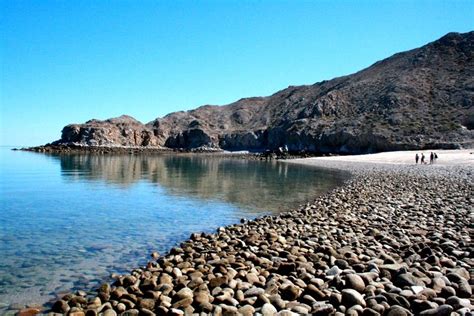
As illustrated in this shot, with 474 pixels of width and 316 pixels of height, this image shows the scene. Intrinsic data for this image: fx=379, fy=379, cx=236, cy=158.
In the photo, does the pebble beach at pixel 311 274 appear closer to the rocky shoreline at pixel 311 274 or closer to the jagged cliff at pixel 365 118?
the rocky shoreline at pixel 311 274

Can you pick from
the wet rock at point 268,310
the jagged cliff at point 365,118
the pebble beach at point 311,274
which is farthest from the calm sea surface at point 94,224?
the jagged cliff at point 365,118

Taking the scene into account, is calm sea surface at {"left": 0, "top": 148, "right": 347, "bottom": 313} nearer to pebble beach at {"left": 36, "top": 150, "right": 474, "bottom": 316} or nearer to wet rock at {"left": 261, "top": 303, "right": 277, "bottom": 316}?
pebble beach at {"left": 36, "top": 150, "right": 474, "bottom": 316}

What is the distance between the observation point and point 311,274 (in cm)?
710

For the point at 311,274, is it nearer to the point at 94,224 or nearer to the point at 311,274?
the point at 311,274

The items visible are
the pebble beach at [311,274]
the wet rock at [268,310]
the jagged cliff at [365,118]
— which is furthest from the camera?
the jagged cliff at [365,118]

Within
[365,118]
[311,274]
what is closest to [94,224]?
[311,274]

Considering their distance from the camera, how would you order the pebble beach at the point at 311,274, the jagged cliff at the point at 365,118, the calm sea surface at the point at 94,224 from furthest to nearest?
the jagged cliff at the point at 365,118
the calm sea surface at the point at 94,224
the pebble beach at the point at 311,274

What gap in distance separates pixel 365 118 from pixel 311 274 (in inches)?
3917

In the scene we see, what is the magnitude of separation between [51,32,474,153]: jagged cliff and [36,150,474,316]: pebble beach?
2920 inches

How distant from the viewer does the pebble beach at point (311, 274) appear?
5594 mm

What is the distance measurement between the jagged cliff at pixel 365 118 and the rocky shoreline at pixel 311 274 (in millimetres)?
74351

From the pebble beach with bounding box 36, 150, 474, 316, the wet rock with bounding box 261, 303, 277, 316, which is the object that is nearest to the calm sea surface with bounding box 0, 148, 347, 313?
the pebble beach with bounding box 36, 150, 474, 316

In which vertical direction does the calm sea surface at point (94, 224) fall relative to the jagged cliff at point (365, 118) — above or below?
below

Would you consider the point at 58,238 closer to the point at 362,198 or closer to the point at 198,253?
the point at 198,253
